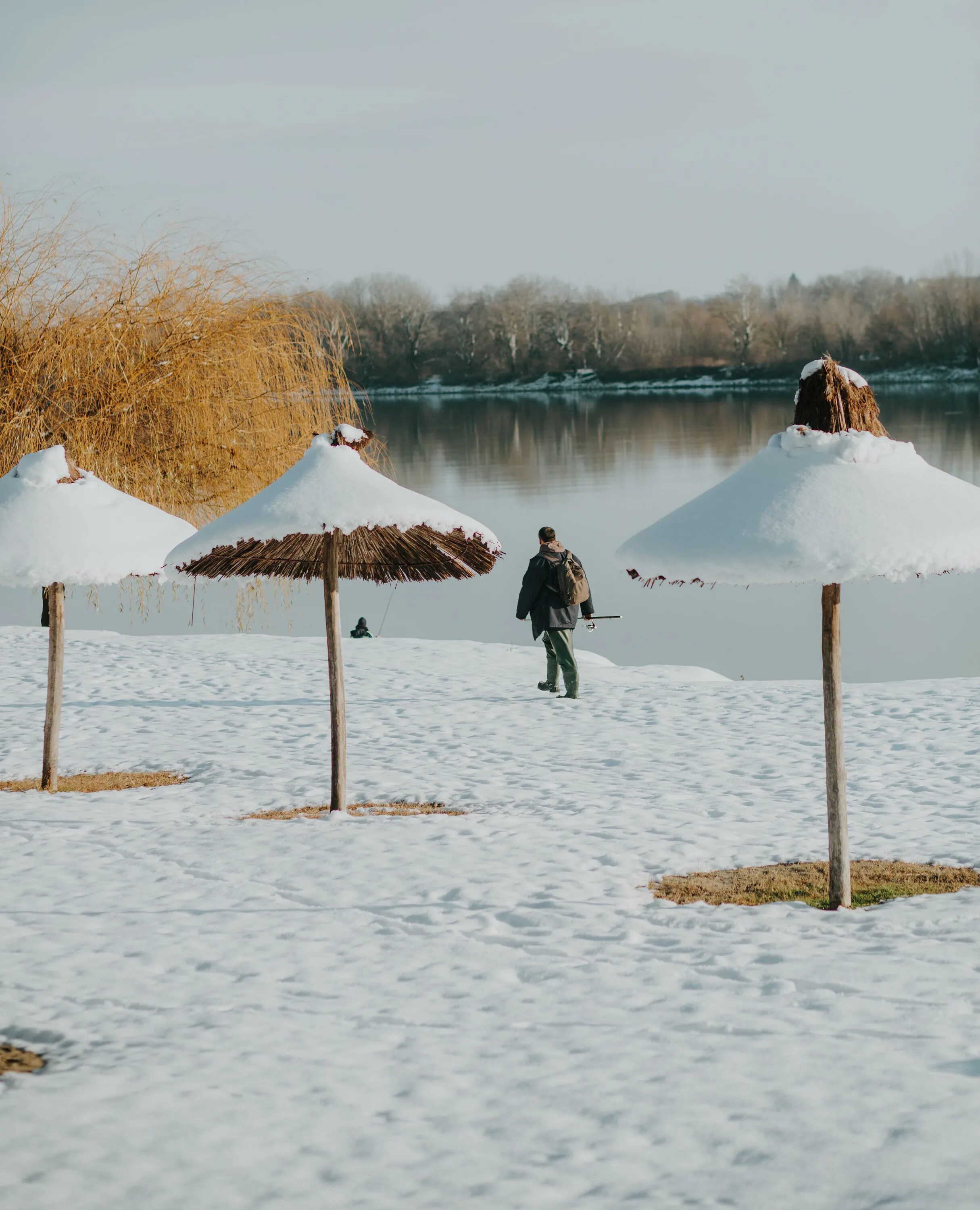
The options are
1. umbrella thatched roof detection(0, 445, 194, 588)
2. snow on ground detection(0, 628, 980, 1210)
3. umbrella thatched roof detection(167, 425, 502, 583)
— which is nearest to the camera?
snow on ground detection(0, 628, 980, 1210)

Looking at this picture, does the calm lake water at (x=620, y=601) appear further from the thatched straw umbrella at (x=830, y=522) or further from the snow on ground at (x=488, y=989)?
the thatched straw umbrella at (x=830, y=522)

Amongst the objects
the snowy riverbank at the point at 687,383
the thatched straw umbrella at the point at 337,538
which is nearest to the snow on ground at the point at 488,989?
the thatched straw umbrella at the point at 337,538

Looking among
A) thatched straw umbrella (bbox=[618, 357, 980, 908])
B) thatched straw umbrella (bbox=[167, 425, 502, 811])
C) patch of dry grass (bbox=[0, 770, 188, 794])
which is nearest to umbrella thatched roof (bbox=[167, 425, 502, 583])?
thatched straw umbrella (bbox=[167, 425, 502, 811])

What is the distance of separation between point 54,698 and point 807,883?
638 cm

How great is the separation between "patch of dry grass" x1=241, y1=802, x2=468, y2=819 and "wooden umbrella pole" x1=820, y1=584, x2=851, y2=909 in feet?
10.9

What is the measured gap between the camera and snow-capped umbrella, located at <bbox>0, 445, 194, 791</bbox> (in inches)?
400

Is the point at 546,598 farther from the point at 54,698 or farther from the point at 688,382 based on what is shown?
the point at 688,382

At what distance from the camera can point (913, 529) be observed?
21.9 ft

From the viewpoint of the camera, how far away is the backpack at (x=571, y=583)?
14352mm

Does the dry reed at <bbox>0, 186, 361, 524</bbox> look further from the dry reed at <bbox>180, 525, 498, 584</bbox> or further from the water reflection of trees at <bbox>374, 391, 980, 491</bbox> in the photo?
the water reflection of trees at <bbox>374, 391, 980, 491</bbox>

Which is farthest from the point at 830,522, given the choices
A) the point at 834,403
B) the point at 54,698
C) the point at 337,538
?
the point at 54,698

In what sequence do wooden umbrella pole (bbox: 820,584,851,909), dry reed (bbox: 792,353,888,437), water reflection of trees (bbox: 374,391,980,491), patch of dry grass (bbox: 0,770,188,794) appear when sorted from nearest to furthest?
dry reed (bbox: 792,353,888,437) < wooden umbrella pole (bbox: 820,584,851,909) < patch of dry grass (bbox: 0,770,188,794) < water reflection of trees (bbox: 374,391,980,491)

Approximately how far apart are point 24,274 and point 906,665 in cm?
1627

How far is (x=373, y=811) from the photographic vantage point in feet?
33.3
